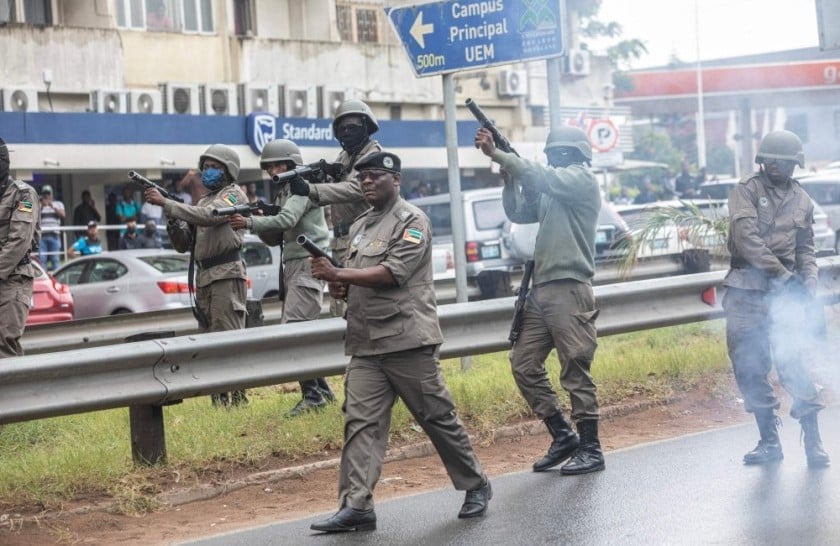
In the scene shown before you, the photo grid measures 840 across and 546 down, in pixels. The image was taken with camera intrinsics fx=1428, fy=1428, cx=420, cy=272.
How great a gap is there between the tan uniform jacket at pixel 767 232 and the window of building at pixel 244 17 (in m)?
25.7

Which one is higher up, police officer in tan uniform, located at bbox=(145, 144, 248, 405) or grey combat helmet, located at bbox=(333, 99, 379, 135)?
grey combat helmet, located at bbox=(333, 99, 379, 135)

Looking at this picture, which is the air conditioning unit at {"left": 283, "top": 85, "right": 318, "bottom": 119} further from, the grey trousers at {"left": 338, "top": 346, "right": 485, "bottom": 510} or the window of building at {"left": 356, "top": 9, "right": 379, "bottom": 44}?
the grey trousers at {"left": 338, "top": 346, "right": 485, "bottom": 510}

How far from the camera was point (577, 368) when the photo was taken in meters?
8.00

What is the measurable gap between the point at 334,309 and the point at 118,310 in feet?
31.4

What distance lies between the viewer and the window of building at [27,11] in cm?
2814

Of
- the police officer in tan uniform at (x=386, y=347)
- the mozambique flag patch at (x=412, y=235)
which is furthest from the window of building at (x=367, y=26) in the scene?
the mozambique flag patch at (x=412, y=235)

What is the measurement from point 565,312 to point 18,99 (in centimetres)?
2041

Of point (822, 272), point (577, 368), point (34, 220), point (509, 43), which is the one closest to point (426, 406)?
point (577, 368)

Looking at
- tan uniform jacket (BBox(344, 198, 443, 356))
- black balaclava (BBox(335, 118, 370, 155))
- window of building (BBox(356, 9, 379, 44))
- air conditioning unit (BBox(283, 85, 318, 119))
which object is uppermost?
window of building (BBox(356, 9, 379, 44))

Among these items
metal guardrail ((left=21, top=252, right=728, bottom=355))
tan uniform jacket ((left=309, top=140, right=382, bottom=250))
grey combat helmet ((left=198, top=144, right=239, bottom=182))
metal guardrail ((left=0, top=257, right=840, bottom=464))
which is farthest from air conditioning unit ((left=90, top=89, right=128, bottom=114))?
tan uniform jacket ((left=309, top=140, right=382, bottom=250))

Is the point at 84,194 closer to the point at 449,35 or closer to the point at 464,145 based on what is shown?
the point at 464,145

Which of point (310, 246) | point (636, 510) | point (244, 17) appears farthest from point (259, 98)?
point (310, 246)

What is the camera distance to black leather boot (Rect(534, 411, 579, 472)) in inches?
319

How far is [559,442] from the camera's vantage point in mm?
8133
